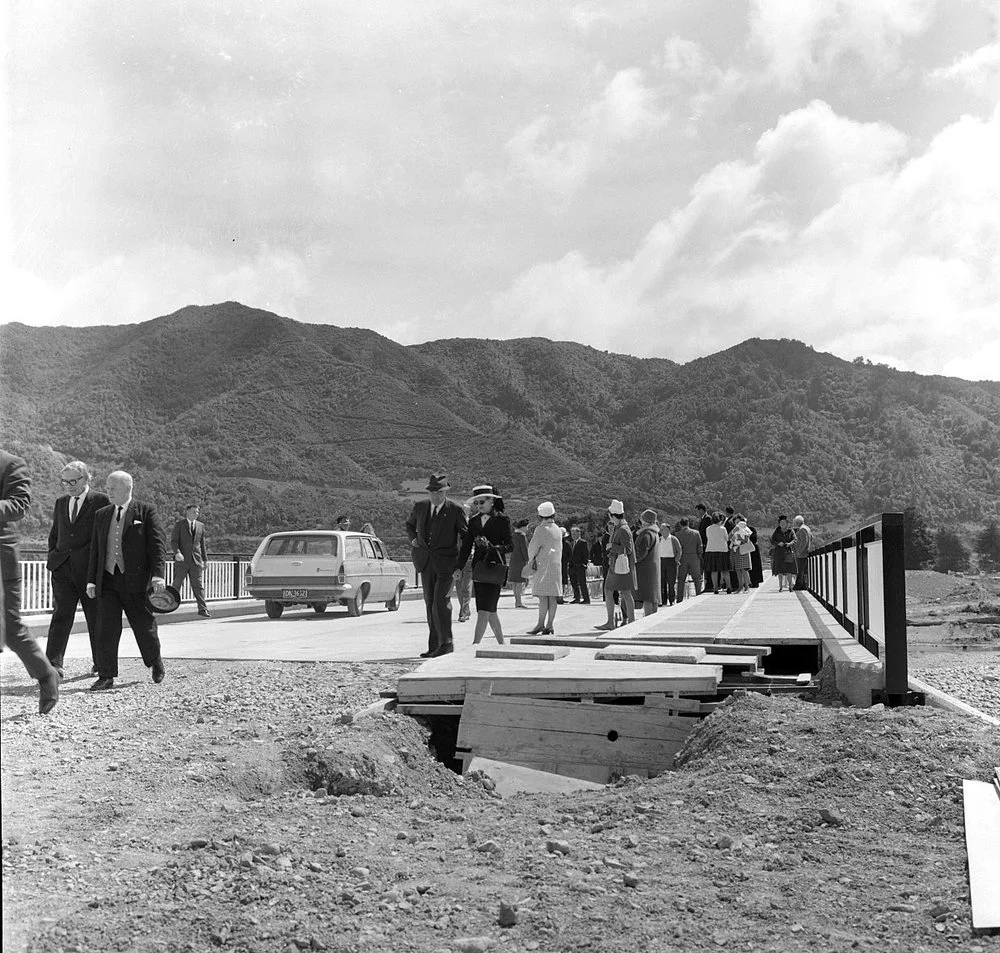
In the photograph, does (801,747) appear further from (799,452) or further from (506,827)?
(799,452)

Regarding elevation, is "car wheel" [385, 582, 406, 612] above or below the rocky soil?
above

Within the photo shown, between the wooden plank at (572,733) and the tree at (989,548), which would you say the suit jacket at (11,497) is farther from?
the tree at (989,548)

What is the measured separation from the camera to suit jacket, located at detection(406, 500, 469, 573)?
12.0m

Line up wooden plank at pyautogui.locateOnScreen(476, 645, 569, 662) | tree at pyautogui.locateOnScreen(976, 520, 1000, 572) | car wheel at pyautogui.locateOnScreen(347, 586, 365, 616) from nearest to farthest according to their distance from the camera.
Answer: wooden plank at pyautogui.locateOnScreen(476, 645, 569, 662), car wheel at pyautogui.locateOnScreen(347, 586, 365, 616), tree at pyautogui.locateOnScreen(976, 520, 1000, 572)

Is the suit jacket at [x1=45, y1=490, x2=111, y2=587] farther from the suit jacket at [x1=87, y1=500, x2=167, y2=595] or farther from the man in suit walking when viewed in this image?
the man in suit walking

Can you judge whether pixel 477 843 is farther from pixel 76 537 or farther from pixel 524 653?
pixel 76 537

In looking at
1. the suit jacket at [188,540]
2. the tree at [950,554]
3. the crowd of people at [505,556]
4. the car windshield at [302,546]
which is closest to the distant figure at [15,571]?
the crowd of people at [505,556]

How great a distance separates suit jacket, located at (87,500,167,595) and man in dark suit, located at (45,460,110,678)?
20 centimetres

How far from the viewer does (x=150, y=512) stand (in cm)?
977

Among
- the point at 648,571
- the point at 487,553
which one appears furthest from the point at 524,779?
the point at 648,571

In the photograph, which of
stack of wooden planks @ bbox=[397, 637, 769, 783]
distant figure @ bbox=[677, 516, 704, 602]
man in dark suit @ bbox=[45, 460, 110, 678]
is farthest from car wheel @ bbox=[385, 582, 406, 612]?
stack of wooden planks @ bbox=[397, 637, 769, 783]

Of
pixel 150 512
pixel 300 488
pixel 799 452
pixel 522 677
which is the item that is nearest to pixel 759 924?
pixel 522 677

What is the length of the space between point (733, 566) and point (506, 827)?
2044cm

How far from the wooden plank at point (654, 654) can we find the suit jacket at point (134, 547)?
3663mm
